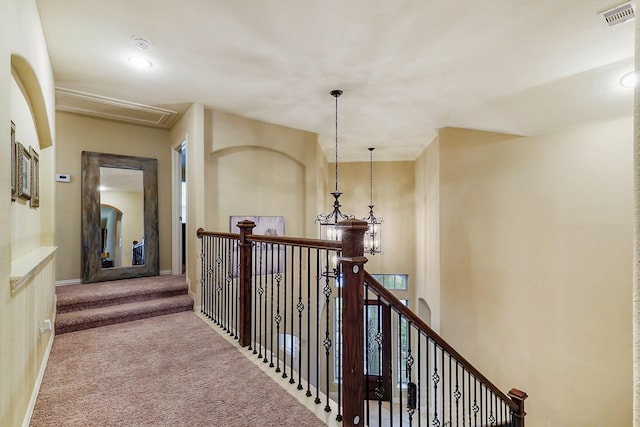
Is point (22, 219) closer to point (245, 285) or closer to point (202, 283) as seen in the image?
point (245, 285)

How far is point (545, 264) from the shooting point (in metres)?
3.77

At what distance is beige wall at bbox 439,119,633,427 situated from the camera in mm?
3297

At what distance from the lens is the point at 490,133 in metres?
4.23

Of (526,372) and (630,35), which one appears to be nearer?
(630,35)

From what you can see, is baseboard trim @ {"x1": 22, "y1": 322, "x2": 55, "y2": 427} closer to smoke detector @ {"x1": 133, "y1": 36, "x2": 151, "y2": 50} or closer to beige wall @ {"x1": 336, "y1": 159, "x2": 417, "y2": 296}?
smoke detector @ {"x1": 133, "y1": 36, "x2": 151, "y2": 50}

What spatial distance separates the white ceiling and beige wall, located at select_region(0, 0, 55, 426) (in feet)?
1.82

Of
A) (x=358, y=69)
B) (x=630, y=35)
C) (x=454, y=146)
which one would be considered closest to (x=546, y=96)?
(x=630, y=35)

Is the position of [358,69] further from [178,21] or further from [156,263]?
[156,263]

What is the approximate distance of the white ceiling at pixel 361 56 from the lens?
2.17 meters

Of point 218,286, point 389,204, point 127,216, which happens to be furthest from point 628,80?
point 127,216

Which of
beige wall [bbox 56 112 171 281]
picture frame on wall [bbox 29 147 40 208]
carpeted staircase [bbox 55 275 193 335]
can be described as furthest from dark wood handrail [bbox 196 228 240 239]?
beige wall [bbox 56 112 171 281]

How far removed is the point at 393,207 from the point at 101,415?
661cm

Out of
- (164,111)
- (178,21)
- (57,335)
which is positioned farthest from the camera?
(164,111)

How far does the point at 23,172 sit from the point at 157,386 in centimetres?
170
